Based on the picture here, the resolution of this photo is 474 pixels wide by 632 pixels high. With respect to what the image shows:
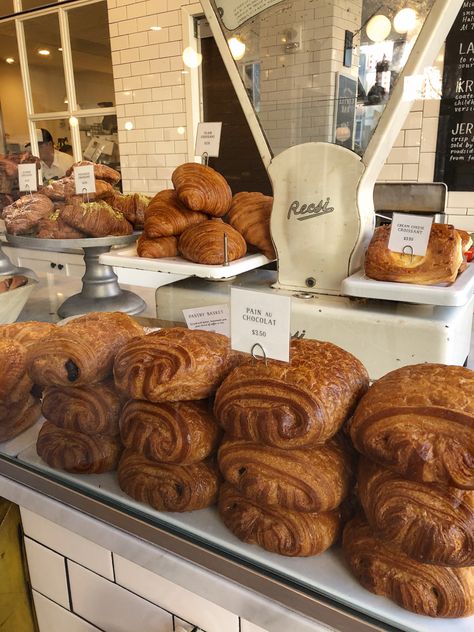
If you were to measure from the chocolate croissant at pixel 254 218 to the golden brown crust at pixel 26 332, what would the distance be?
2.22ft

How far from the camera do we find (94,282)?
219 centimetres

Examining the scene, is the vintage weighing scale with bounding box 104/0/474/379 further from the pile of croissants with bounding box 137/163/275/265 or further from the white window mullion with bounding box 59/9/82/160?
the white window mullion with bounding box 59/9/82/160

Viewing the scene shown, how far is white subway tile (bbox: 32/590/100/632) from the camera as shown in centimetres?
101

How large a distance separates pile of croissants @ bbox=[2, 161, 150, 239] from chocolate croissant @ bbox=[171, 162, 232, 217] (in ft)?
1.23

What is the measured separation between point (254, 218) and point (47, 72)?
1960mm

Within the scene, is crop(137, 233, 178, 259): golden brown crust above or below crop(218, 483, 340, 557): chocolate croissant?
above

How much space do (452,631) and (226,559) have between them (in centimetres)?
27

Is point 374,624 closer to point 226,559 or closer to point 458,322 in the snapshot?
point 226,559

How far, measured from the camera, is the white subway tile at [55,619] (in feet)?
3.30

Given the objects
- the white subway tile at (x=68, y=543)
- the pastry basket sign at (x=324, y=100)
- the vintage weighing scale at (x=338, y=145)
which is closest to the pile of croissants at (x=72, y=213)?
the vintage weighing scale at (x=338, y=145)

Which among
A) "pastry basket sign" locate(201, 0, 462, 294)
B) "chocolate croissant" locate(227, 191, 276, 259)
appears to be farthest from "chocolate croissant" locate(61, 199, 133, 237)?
"pastry basket sign" locate(201, 0, 462, 294)

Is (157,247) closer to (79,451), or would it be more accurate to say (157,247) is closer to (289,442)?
(79,451)

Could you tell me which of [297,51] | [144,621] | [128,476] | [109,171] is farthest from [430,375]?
[109,171]

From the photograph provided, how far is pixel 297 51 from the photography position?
1114 mm
